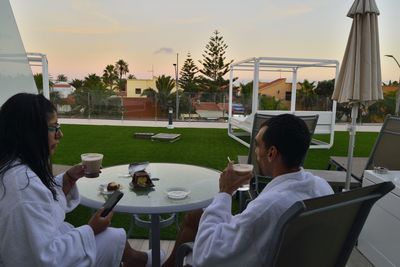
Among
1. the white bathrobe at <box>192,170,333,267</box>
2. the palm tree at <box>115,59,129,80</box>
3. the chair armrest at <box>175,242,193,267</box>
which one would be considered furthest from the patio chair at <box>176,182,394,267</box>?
the palm tree at <box>115,59,129,80</box>

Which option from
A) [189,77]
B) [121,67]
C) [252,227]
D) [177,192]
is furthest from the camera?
[121,67]

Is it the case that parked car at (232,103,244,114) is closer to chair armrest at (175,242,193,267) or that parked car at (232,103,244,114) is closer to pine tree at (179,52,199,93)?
chair armrest at (175,242,193,267)

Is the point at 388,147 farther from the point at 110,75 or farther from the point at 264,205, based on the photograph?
the point at 110,75

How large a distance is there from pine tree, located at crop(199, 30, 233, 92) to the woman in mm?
34241

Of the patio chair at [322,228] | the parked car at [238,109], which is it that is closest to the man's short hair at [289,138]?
the patio chair at [322,228]

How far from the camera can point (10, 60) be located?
404 cm

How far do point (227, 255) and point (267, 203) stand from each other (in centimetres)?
25

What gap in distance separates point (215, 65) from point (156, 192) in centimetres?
3467

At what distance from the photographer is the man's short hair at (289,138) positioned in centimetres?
122

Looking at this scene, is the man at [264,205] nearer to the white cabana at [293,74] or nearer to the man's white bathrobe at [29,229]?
the man's white bathrobe at [29,229]

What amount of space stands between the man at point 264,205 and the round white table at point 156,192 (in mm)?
617

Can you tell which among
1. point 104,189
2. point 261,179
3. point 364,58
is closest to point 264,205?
point 104,189

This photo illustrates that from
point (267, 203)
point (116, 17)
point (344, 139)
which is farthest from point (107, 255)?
point (116, 17)

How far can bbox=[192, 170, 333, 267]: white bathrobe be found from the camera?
1.09m
